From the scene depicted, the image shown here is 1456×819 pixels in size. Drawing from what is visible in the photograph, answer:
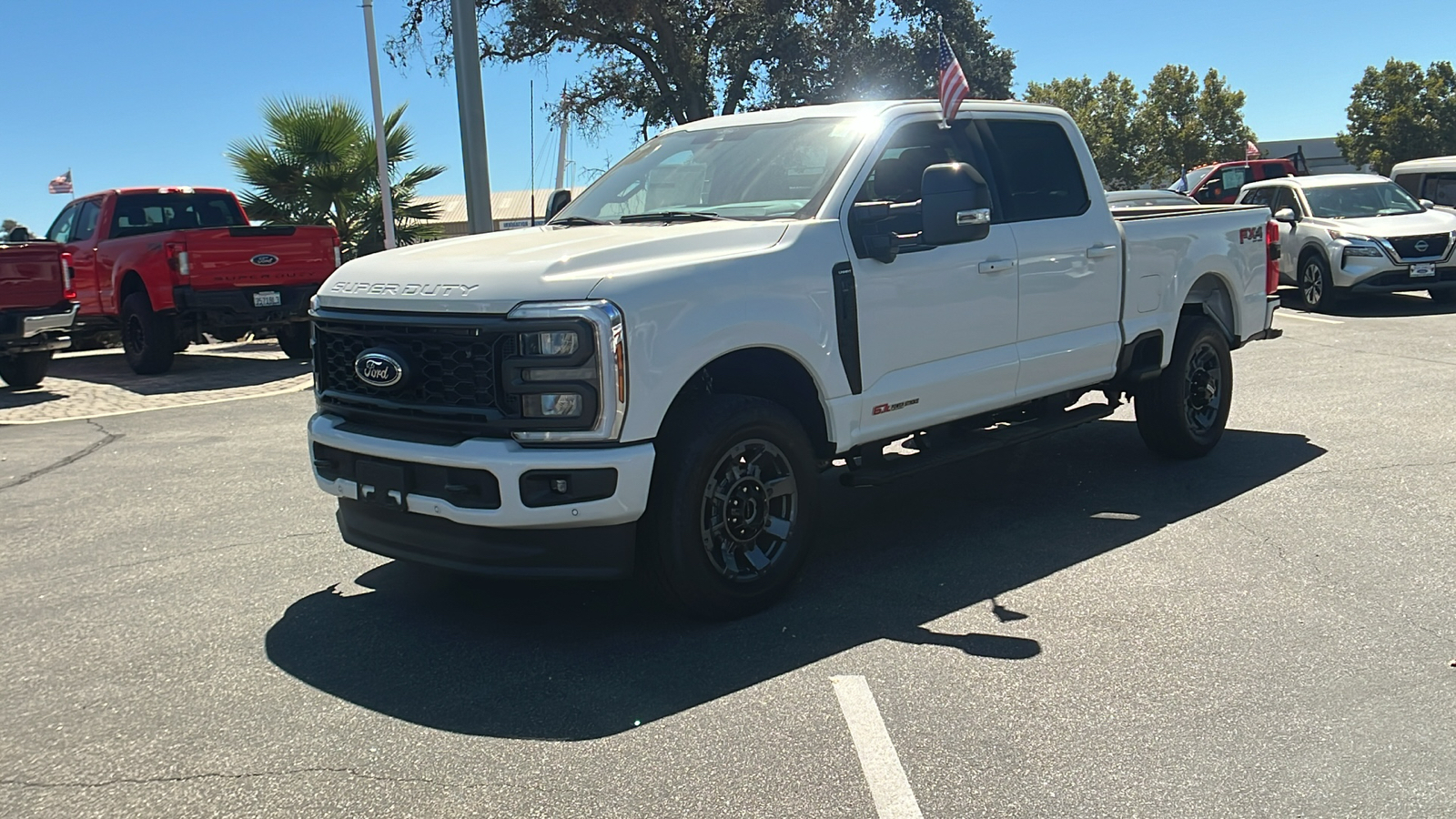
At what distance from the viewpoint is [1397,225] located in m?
15.7

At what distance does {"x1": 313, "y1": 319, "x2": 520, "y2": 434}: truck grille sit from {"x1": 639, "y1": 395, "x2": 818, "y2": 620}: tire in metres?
0.66

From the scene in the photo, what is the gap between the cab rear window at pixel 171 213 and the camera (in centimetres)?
1471

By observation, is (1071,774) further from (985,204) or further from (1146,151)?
(1146,151)

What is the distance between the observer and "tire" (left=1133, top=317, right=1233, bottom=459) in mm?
7266

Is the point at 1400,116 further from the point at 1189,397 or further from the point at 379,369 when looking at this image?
the point at 379,369

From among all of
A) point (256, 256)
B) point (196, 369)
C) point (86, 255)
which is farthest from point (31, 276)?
point (196, 369)

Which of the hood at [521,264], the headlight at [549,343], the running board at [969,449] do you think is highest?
the hood at [521,264]

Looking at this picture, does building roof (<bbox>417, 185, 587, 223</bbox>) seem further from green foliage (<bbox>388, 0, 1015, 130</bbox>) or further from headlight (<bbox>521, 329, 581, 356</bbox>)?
headlight (<bbox>521, 329, 581, 356</bbox>)

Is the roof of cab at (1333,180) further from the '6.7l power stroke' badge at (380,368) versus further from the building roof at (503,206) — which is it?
the building roof at (503,206)

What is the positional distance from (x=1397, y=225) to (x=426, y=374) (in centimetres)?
1493

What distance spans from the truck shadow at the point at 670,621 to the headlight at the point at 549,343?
1.15 meters

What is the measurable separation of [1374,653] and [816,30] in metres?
25.3

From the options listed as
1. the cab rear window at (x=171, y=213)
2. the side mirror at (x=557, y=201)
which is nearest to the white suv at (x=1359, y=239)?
the side mirror at (x=557, y=201)

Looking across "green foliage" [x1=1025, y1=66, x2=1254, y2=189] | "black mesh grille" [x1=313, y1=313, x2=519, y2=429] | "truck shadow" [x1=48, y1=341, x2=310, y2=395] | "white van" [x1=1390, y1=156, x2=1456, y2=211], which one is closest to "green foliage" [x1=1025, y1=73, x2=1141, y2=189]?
"green foliage" [x1=1025, y1=66, x2=1254, y2=189]
